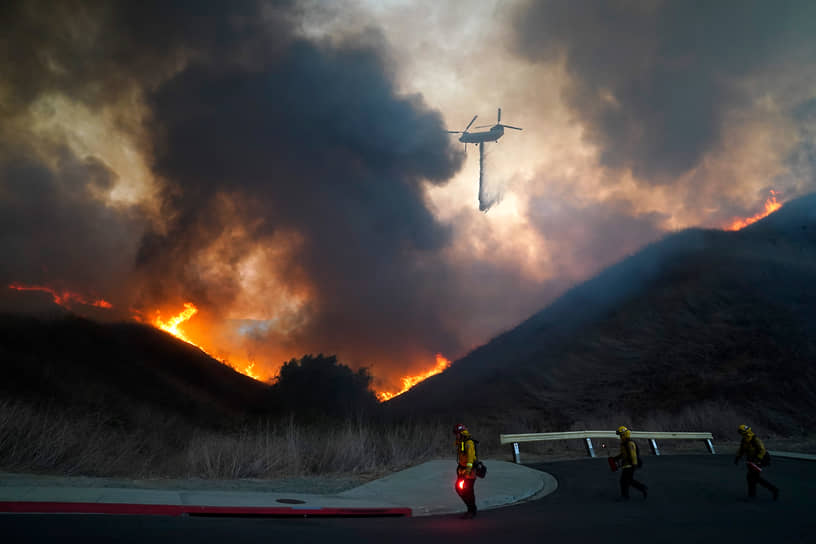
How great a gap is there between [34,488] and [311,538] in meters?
5.80

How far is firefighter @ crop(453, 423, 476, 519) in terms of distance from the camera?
9.75 metres

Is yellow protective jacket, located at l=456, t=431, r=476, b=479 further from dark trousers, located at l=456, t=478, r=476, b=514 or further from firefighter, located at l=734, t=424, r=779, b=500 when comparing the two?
firefighter, located at l=734, t=424, r=779, b=500

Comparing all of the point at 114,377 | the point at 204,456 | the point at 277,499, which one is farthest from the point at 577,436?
the point at 114,377

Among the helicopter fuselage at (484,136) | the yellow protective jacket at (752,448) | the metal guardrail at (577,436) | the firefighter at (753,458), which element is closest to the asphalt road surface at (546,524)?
the firefighter at (753,458)

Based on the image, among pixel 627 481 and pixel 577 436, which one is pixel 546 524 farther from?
pixel 577 436

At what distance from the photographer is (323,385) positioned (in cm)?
6544

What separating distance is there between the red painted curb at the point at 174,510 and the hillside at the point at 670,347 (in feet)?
87.5

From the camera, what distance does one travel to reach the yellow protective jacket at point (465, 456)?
9.85 metres

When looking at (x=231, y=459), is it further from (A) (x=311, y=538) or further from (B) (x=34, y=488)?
(A) (x=311, y=538)

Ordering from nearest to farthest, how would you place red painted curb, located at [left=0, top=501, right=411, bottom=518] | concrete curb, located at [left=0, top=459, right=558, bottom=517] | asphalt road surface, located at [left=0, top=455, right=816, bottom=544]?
asphalt road surface, located at [left=0, top=455, right=816, bottom=544], red painted curb, located at [left=0, top=501, right=411, bottom=518], concrete curb, located at [left=0, top=459, right=558, bottom=517]

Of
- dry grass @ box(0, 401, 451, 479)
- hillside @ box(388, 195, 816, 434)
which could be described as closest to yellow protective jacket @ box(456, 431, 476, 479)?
dry grass @ box(0, 401, 451, 479)

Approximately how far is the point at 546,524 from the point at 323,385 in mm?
58740

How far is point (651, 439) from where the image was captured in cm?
2197

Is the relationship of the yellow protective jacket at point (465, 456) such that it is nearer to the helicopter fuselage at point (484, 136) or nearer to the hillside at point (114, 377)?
the hillside at point (114, 377)
